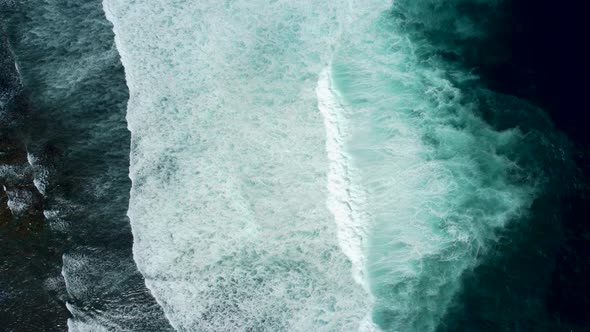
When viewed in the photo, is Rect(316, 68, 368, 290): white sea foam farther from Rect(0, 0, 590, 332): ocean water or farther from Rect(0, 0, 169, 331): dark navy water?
Rect(0, 0, 169, 331): dark navy water

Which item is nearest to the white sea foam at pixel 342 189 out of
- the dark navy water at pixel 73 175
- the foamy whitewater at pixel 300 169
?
the foamy whitewater at pixel 300 169

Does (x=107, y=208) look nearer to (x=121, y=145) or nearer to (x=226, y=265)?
(x=121, y=145)

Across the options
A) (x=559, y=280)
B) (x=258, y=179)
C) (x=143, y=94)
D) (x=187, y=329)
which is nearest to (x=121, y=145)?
(x=143, y=94)

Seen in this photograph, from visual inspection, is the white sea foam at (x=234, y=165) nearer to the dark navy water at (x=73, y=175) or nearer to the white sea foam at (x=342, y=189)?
the white sea foam at (x=342, y=189)

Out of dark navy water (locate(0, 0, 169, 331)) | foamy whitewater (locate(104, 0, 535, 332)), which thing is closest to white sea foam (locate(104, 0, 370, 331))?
foamy whitewater (locate(104, 0, 535, 332))

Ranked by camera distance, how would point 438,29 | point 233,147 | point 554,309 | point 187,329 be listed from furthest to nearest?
point 438,29 → point 233,147 → point 554,309 → point 187,329

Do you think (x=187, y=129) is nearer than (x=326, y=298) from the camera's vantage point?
No
